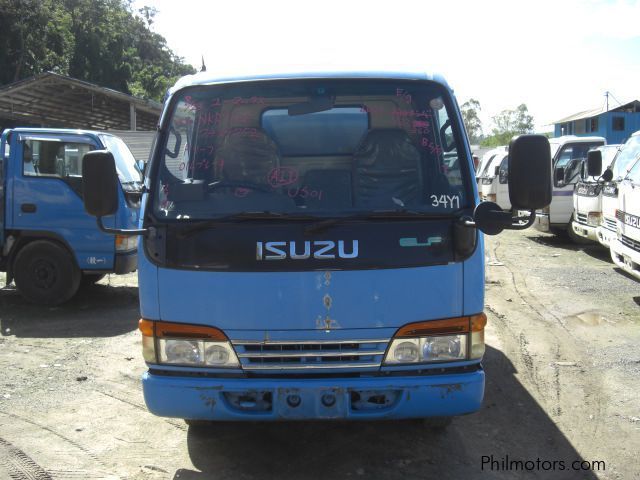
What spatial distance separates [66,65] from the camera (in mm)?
31438

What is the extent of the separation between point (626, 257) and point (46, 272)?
22.2 feet

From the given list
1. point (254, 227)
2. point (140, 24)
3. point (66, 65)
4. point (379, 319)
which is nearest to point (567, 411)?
point (379, 319)

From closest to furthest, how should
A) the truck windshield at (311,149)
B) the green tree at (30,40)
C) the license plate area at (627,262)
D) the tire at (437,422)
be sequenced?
the truck windshield at (311,149) → the tire at (437,422) → the license plate area at (627,262) → the green tree at (30,40)

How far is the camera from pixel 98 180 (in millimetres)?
3438

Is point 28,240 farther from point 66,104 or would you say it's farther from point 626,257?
point 66,104

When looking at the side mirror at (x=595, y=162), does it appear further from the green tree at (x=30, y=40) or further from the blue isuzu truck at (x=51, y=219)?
the green tree at (x=30, y=40)

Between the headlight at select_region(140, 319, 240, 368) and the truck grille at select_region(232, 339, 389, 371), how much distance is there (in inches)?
2.9

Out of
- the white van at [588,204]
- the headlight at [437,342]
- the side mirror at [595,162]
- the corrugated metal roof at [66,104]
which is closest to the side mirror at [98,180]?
the headlight at [437,342]

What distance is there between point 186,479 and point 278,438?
2.25 feet

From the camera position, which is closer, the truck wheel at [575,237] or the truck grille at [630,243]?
the truck grille at [630,243]

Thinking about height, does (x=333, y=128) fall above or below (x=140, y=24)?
below

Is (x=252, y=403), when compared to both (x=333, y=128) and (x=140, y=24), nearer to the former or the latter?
(x=333, y=128)

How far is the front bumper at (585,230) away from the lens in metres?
10.9

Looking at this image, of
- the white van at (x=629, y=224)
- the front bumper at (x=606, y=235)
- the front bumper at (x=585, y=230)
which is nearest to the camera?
the white van at (x=629, y=224)
